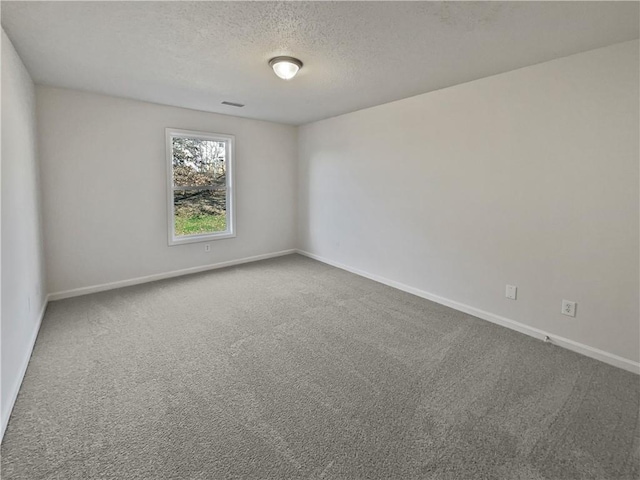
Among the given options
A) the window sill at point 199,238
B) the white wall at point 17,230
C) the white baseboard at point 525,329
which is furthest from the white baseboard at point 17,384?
the white baseboard at point 525,329

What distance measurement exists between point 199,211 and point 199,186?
1.25 ft

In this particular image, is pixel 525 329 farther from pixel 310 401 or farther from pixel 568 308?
pixel 310 401

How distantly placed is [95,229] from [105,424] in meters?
2.77

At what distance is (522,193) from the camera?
9.25 feet

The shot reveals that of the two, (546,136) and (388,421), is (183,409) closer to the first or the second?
(388,421)

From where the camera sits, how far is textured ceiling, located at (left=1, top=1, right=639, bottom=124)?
1.87 metres

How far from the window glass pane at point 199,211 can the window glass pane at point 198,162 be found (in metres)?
0.15

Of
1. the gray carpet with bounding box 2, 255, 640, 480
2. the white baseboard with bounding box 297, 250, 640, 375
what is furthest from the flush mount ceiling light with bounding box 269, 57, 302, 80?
the white baseboard with bounding box 297, 250, 640, 375

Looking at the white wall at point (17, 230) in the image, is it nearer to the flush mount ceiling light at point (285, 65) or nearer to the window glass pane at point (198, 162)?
the window glass pane at point (198, 162)

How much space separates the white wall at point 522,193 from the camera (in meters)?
2.32

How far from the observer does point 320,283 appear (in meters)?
4.27

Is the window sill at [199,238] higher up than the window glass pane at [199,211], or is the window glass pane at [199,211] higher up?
the window glass pane at [199,211]

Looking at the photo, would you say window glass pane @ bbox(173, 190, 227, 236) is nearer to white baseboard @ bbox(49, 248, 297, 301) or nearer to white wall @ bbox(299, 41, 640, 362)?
white baseboard @ bbox(49, 248, 297, 301)

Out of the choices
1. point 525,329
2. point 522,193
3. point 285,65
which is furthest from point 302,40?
point 525,329
